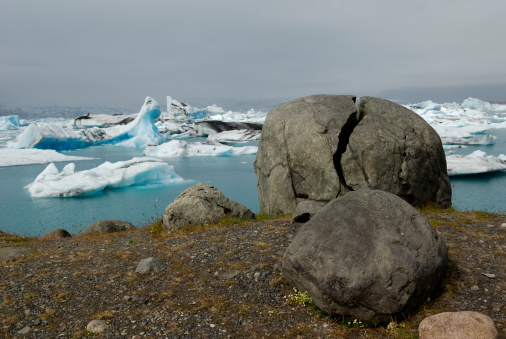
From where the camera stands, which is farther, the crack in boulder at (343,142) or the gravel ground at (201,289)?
the crack in boulder at (343,142)

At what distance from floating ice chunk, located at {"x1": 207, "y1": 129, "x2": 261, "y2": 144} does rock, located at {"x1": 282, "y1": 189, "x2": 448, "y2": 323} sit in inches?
2383

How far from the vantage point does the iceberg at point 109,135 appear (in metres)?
51.2

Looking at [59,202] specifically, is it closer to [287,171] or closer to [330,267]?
[287,171]

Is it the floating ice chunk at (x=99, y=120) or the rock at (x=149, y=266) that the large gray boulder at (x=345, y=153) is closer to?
the rock at (x=149, y=266)

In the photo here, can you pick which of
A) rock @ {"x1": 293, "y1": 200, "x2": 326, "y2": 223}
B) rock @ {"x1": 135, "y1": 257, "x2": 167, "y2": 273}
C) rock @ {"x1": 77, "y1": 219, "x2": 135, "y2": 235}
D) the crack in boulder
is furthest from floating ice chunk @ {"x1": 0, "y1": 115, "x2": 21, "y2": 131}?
rock @ {"x1": 293, "y1": 200, "x2": 326, "y2": 223}

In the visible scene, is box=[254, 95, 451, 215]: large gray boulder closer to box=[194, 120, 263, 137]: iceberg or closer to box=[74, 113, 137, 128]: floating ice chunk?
box=[194, 120, 263, 137]: iceberg

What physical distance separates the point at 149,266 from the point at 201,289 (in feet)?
4.65

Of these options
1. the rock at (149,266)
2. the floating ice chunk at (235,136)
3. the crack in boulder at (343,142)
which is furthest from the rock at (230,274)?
the floating ice chunk at (235,136)

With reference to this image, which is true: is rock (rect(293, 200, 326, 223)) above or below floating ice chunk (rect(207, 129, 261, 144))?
above

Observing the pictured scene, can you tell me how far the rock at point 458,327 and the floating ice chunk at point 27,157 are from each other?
47.7 meters

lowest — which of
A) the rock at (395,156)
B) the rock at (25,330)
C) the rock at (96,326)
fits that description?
the rock at (25,330)

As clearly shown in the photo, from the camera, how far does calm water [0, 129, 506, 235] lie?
21391 mm

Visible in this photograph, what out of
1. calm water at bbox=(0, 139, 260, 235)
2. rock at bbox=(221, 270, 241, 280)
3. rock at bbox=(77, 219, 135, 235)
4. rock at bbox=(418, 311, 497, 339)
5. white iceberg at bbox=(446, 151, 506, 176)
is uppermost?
rock at bbox=(418, 311, 497, 339)

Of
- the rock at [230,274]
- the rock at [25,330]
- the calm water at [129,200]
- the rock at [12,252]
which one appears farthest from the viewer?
the calm water at [129,200]
